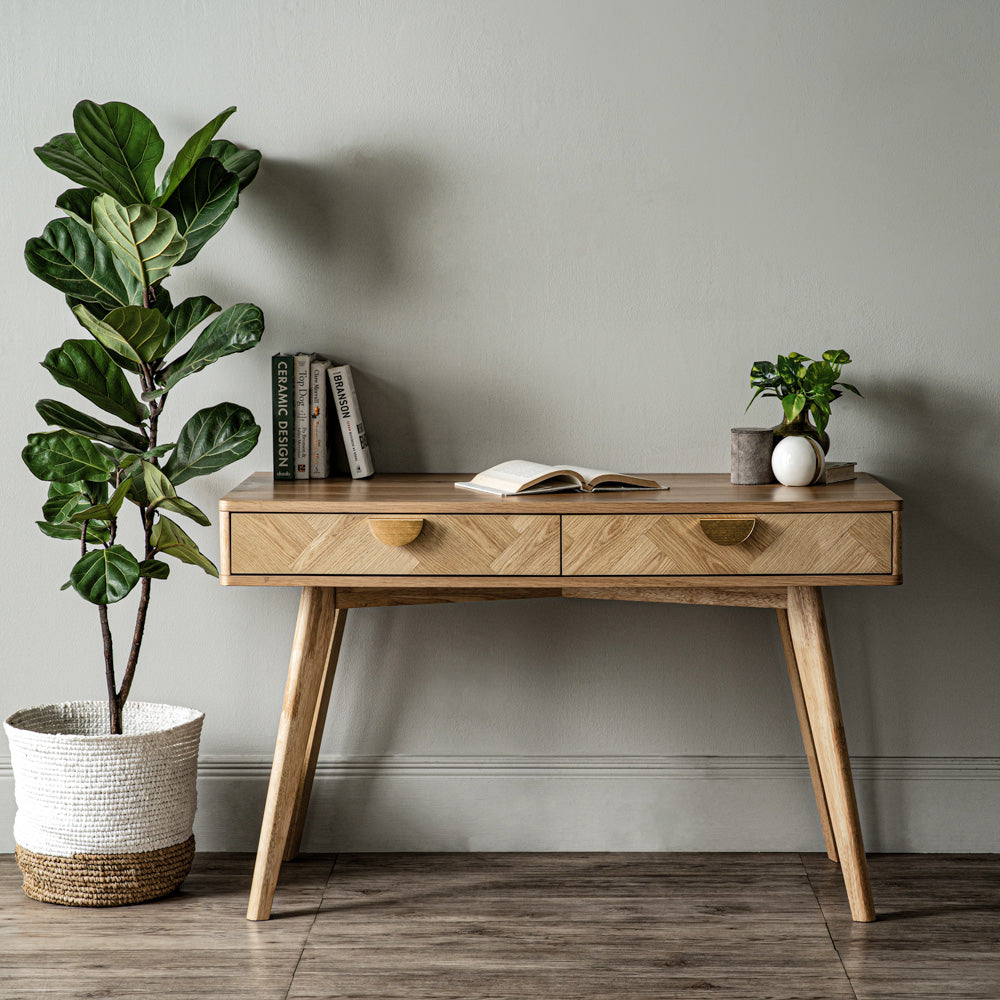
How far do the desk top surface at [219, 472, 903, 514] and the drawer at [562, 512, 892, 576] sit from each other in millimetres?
16

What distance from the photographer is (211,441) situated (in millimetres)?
1981

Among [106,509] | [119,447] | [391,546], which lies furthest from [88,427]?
[391,546]

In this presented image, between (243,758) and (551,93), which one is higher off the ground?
(551,93)

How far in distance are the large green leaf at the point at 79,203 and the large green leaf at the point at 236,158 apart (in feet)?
0.77

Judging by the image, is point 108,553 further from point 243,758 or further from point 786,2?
point 786,2

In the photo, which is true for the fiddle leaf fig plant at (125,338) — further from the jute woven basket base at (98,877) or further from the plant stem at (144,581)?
the jute woven basket base at (98,877)

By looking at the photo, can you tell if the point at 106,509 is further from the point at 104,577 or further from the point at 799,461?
the point at 799,461

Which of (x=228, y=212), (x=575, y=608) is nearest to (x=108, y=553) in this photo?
(x=228, y=212)

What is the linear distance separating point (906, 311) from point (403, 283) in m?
1.00

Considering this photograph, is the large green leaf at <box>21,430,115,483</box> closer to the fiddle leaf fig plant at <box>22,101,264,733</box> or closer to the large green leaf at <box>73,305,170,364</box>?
the fiddle leaf fig plant at <box>22,101,264,733</box>

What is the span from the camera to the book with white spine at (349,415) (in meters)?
2.08

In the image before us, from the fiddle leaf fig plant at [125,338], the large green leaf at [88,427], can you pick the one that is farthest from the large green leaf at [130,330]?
the large green leaf at [88,427]

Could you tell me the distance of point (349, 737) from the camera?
7.41 feet

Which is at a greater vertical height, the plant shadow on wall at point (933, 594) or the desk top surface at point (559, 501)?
the desk top surface at point (559, 501)
